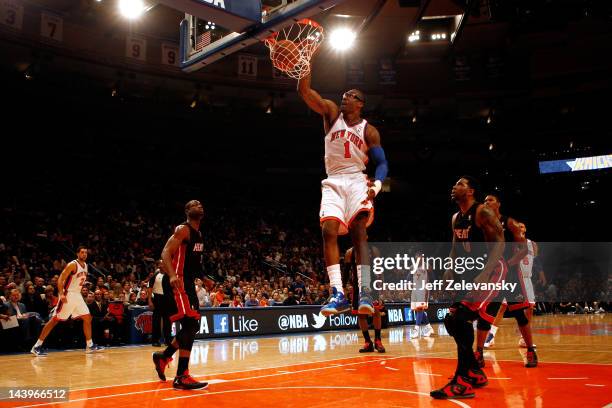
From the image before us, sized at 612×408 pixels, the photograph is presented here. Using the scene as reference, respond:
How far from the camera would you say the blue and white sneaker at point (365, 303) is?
4.76 meters

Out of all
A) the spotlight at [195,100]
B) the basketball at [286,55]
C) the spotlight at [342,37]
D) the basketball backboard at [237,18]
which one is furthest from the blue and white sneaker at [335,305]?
the spotlight at [195,100]

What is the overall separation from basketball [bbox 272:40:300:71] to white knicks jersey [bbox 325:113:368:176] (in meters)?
1.01

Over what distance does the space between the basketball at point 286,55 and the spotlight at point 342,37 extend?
1564 cm

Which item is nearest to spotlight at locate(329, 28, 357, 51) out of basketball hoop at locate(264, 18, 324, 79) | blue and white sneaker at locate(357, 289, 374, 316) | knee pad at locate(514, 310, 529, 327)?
basketball hoop at locate(264, 18, 324, 79)

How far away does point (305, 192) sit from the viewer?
3044 centimetres

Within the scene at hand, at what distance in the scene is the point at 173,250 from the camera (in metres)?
6.34

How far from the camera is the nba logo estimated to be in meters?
14.3

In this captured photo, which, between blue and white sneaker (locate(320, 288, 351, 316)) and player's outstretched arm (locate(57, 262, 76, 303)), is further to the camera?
player's outstretched arm (locate(57, 262, 76, 303))

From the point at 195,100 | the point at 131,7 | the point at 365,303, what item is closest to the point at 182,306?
the point at 365,303

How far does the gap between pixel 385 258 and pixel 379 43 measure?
9.81 meters

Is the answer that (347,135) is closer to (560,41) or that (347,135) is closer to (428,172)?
(560,41)

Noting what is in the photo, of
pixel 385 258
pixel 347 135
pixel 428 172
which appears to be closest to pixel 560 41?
pixel 428 172

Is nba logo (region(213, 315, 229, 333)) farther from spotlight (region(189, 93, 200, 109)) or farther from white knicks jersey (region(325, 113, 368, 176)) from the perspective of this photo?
spotlight (region(189, 93, 200, 109))

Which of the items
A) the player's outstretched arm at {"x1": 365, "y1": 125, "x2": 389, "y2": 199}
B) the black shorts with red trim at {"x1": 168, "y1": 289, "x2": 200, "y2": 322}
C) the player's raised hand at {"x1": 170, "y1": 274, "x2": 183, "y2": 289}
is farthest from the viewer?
the black shorts with red trim at {"x1": 168, "y1": 289, "x2": 200, "y2": 322}
